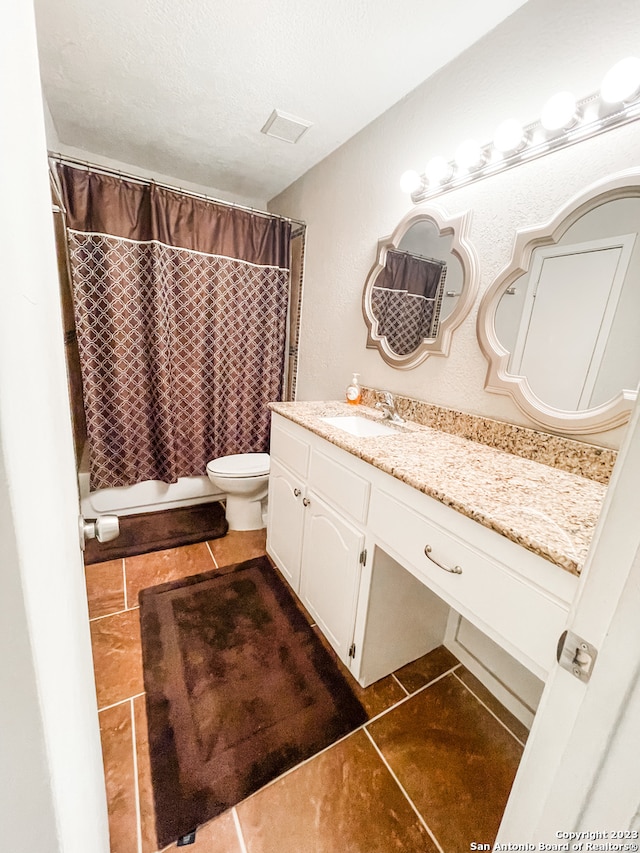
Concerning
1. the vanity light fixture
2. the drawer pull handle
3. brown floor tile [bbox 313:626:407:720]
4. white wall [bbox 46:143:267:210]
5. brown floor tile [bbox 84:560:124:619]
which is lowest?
brown floor tile [bbox 84:560:124:619]

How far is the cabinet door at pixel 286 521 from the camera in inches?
59.8

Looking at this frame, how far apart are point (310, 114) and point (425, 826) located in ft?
8.90

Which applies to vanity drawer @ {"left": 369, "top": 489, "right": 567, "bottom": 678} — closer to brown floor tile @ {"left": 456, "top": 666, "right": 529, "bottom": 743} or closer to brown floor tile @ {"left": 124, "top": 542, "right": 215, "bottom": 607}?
brown floor tile @ {"left": 456, "top": 666, "right": 529, "bottom": 743}

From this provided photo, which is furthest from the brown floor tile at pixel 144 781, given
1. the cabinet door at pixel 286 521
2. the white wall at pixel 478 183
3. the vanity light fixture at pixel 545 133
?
the vanity light fixture at pixel 545 133

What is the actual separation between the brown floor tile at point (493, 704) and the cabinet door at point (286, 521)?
2.50ft

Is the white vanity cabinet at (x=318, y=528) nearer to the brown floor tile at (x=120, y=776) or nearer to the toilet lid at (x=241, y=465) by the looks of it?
the toilet lid at (x=241, y=465)

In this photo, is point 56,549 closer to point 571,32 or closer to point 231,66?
point 571,32

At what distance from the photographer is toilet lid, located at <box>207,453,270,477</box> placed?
198 centimetres

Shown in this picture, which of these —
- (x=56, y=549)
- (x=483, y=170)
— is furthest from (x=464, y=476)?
(x=483, y=170)

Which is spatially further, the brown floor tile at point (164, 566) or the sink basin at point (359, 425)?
the brown floor tile at point (164, 566)

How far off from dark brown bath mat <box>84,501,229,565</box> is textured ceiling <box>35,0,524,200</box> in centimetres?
222

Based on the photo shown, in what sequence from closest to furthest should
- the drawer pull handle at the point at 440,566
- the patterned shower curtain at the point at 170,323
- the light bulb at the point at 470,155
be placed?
the drawer pull handle at the point at 440,566, the light bulb at the point at 470,155, the patterned shower curtain at the point at 170,323

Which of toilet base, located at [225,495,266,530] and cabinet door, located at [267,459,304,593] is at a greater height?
cabinet door, located at [267,459,304,593]

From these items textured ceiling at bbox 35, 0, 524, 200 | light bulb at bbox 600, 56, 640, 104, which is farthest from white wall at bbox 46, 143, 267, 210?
light bulb at bbox 600, 56, 640, 104
